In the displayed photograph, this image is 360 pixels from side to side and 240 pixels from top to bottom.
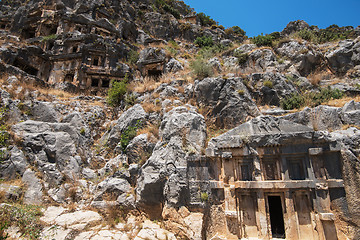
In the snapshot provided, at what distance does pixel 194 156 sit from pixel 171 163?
95 cm

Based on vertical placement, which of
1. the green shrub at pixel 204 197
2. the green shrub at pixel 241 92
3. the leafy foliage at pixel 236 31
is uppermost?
the leafy foliage at pixel 236 31

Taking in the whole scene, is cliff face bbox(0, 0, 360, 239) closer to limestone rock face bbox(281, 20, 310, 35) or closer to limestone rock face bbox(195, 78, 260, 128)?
limestone rock face bbox(195, 78, 260, 128)

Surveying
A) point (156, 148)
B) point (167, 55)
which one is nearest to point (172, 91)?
point (156, 148)

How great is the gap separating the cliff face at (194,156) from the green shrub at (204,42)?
15.9 m

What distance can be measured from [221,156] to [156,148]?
2761 mm

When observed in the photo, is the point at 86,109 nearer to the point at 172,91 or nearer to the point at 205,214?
the point at 172,91

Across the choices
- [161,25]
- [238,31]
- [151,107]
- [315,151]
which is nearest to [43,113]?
[151,107]

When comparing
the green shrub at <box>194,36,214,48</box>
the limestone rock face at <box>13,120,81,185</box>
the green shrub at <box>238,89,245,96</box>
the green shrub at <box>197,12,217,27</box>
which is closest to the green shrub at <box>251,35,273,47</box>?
the green shrub at <box>238,89,245,96</box>

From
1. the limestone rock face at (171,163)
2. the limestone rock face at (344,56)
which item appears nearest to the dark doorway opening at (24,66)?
the limestone rock face at (171,163)

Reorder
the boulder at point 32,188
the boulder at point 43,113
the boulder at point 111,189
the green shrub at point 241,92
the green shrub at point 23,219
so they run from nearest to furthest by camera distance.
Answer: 1. the green shrub at point 23,219
2. the boulder at point 32,188
3. the boulder at point 111,189
4. the green shrub at point 241,92
5. the boulder at point 43,113

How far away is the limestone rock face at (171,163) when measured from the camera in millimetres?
7203

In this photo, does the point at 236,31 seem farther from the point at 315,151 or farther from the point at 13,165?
the point at 13,165

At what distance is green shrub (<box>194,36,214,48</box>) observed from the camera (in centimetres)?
2991

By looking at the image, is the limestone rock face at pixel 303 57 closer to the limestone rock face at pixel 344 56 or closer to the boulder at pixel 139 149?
the limestone rock face at pixel 344 56
